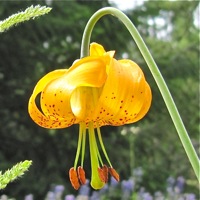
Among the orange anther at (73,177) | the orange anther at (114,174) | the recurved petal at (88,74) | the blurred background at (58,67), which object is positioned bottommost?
the blurred background at (58,67)

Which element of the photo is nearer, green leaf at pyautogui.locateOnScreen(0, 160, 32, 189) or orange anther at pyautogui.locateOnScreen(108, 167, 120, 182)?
green leaf at pyautogui.locateOnScreen(0, 160, 32, 189)

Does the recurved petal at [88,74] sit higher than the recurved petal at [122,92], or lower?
higher

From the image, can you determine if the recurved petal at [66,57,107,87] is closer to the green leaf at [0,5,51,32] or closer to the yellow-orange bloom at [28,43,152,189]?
the yellow-orange bloom at [28,43,152,189]

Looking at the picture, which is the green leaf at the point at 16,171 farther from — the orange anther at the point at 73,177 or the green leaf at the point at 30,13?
the green leaf at the point at 30,13

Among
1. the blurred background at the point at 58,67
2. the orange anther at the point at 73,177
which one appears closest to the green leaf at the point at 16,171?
the orange anther at the point at 73,177

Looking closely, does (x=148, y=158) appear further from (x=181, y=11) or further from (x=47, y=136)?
(x=181, y=11)

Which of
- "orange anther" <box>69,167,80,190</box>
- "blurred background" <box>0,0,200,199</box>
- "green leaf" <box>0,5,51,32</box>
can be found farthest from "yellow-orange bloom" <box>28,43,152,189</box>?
"blurred background" <box>0,0,200,199</box>

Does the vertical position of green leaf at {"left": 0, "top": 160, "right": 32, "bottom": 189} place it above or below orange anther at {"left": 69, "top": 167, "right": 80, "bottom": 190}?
above
